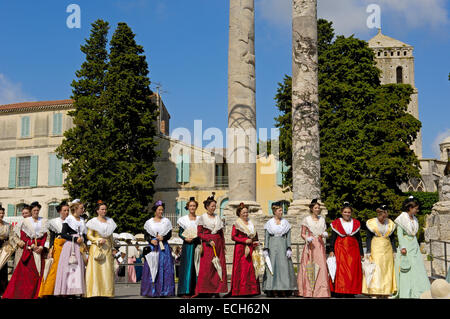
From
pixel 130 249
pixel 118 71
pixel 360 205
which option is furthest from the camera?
pixel 118 71

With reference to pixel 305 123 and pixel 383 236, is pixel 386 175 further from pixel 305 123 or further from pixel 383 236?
pixel 383 236

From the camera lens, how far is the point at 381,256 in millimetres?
10414

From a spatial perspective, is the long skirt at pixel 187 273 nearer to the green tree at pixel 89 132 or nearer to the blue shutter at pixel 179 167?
the green tree at pixel 89 132

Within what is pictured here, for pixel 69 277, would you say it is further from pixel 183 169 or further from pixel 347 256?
pixel 183 169

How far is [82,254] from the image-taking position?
1030 centimetres

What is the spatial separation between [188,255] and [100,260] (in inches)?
65.9

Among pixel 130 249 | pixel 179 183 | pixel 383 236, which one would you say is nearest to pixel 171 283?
pixel 383 236

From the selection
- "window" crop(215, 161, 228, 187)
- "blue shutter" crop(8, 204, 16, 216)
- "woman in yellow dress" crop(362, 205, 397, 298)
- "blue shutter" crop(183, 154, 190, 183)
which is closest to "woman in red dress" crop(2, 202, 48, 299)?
"woman in yellow dress" crop(362, 205, 397, 298)

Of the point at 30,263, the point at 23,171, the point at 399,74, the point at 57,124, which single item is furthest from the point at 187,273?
the point at 399,74

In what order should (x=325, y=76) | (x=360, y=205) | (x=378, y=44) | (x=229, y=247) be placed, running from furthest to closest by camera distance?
(x=378, y=44)
(x=325, y=76)
(x=360, y=205)
(x=229, y=247)

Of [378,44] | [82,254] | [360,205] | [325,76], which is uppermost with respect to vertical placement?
[378,44]

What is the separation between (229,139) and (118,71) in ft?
64.8

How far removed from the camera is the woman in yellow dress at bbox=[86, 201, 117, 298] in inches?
397

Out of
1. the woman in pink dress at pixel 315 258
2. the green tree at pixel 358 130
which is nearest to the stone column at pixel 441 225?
the woman in pink dress at pixel 315 258
